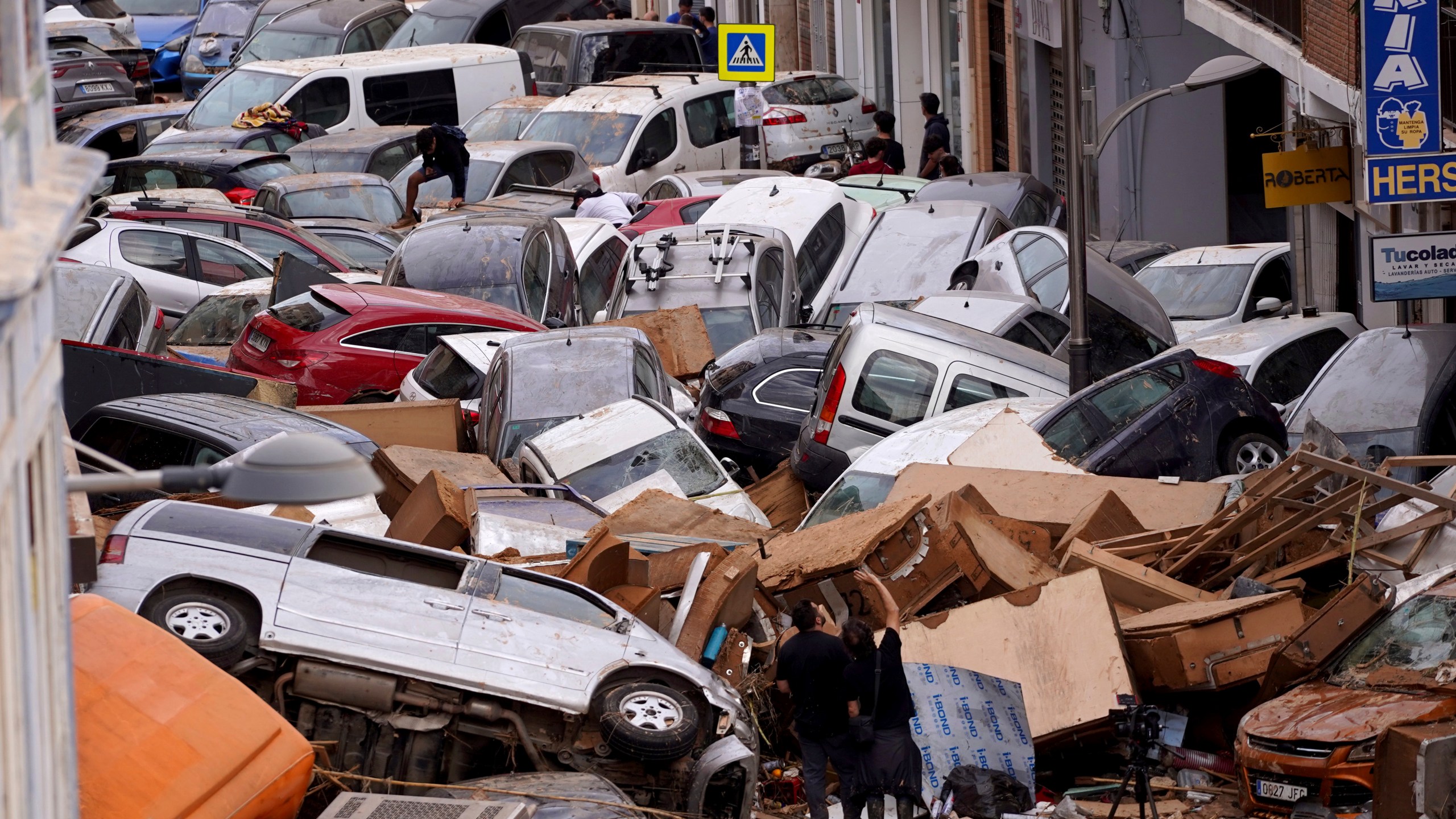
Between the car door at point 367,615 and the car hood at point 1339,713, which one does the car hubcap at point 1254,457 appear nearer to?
the car hood at point 1339,713

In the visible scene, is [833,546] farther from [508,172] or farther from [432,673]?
[508,172]

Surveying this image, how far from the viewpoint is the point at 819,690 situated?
24.8ft

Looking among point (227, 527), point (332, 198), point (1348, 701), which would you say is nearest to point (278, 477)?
point (227, 527)

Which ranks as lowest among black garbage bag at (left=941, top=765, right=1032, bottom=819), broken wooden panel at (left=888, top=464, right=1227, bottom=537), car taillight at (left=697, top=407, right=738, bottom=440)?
black garbage bag at (left=941, top=765, right=1032, bottom=819)

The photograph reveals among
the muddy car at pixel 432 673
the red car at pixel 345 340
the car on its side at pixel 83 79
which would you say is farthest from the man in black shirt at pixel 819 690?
the car on its side at pixel 83 79

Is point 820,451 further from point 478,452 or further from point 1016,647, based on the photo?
point 1016,647

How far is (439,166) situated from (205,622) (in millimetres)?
14286

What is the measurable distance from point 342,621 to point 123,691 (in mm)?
1185

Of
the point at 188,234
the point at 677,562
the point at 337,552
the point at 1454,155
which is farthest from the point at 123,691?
the point at 188,234

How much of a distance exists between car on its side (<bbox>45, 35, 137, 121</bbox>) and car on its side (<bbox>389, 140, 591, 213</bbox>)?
8.07 m

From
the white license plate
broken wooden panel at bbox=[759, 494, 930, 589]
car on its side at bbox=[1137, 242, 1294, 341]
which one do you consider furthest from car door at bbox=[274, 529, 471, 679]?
car on its side at bbox=[1137, 242, 1294, 341]

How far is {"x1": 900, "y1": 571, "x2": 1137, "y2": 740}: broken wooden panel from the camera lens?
8.32 m

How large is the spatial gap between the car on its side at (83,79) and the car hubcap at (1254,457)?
21.1 m

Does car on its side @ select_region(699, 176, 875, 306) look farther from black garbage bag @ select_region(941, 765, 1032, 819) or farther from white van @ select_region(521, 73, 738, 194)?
black garbage bag @ select_region(941, 765, 1032, 819)
